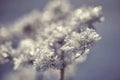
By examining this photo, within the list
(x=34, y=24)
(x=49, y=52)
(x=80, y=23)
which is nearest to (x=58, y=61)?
(x=49, y=52)

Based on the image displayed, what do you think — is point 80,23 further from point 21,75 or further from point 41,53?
point 21,75

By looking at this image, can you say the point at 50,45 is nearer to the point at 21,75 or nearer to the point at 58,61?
the point at 58,61

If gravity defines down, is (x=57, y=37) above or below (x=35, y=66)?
above

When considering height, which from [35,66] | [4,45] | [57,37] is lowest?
[35,66]

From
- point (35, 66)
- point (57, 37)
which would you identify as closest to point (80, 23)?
point (57, 37)

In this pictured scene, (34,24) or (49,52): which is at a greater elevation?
(34,24)

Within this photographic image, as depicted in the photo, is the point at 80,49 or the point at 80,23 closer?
the point at 80,49

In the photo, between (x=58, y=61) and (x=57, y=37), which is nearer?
(x=58, y=61)

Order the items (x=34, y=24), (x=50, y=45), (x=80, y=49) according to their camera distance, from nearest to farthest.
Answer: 1. (x=80, y=49)
2. (x=50, y=45)
3. (x=34, y=24)

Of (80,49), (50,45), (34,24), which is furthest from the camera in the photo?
(34,24)
